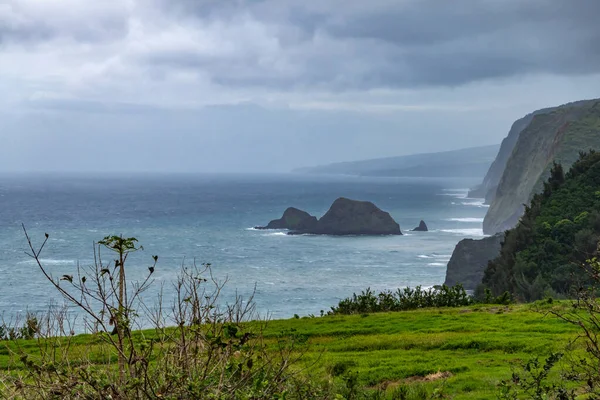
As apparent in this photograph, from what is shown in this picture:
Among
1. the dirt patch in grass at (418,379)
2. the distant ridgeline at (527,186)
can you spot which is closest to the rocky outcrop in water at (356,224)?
the distant ridgeline at (527,186)

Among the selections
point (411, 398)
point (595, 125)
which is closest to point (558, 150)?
point (595, 125)

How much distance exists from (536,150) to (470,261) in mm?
67448

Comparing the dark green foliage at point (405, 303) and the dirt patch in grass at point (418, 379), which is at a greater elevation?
the dirt patch in grass at point (418, 379)

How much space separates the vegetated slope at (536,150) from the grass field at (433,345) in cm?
8795

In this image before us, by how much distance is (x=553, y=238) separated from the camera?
173ft

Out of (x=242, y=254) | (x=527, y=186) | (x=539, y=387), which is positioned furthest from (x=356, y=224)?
(x=539, y=387)

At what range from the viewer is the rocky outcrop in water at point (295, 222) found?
144 m

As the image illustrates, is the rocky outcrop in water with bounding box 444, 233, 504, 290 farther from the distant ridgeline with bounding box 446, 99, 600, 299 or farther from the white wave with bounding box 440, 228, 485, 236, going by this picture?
the white wave with bounding box 440, 228, 485, 236

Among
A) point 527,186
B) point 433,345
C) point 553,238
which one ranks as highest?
point 527,186

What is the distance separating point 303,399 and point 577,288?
380 cm

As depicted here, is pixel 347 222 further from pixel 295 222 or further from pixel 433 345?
pixel 433 345

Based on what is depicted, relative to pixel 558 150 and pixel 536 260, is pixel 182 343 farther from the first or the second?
pixel 558 150

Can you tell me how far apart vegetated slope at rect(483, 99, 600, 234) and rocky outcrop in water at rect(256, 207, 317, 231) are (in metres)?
40.6

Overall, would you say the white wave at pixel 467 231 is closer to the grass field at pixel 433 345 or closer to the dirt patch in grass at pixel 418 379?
the grass field at pixel 433 345
